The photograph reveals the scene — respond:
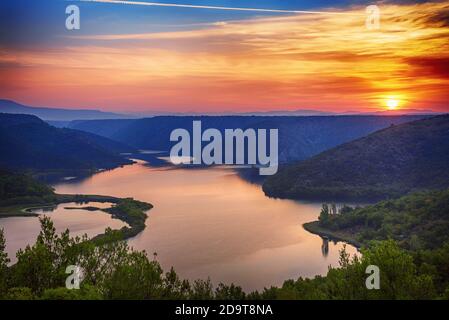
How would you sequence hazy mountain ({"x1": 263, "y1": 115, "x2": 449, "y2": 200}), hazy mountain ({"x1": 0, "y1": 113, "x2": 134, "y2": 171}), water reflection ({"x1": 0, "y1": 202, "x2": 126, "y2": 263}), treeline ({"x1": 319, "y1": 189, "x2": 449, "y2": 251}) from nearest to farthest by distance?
treeline ({"x1": 319, "y1": 189, "x2": 449, "y2": 251}), water reflection ({"x1": 0, "y1": 202, "x2": 126, "y2": 263}), hazy mountain ({"x1": 263, "y1": 115, "x2": 449, "y2": 200}), hazy mountain ({"x1": 0, "y1": 113, "x2": 134, "y2": 171})

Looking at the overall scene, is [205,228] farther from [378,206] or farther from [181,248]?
[378,206]

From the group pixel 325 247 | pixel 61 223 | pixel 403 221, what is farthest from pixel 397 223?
pixel 61 223

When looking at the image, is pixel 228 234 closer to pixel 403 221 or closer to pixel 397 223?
pixel 397 223

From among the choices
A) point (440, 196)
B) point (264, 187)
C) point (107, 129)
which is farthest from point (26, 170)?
point (107, 129)

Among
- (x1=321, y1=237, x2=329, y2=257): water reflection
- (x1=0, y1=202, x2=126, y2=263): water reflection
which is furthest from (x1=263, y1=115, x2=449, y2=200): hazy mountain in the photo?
(x1=0, y1=202, x2=126, y2=263): water reflection

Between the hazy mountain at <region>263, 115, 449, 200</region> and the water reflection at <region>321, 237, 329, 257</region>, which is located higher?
the hazy mountain at <region>263, 115, 449, 200</region>

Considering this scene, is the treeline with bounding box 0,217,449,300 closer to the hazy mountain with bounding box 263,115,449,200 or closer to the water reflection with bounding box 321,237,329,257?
the water reflection with bounding box 321,237,329,257
